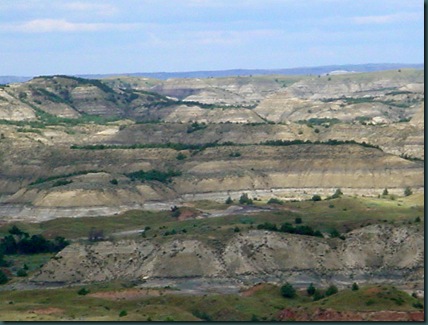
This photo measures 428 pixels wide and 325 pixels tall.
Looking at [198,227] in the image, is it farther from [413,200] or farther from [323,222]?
[413,200]

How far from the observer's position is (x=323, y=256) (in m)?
104

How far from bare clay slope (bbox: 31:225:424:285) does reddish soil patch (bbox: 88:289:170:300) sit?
853cm

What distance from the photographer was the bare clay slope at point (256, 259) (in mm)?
101438

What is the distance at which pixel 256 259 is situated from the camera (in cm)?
10344

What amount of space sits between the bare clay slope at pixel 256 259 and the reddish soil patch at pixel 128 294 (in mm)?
8526

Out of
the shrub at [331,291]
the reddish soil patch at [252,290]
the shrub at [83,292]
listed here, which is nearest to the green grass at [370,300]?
the shrub at [331,291]

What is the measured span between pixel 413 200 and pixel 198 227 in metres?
39.9

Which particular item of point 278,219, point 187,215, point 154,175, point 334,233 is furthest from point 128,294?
point 154,175

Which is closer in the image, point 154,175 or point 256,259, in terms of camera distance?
point 256,259

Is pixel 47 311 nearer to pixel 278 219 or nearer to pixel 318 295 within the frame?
pixel 318 295

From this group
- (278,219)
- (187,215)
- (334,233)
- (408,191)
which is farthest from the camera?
(408,191)

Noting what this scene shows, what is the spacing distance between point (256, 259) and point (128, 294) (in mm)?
16328

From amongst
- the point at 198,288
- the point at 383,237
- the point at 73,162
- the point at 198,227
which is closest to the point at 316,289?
the point at 198,288

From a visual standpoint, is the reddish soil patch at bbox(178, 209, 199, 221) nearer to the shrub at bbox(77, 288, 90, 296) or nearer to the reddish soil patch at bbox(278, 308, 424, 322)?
the shrub at bbox(77, 288, 90, 296)
